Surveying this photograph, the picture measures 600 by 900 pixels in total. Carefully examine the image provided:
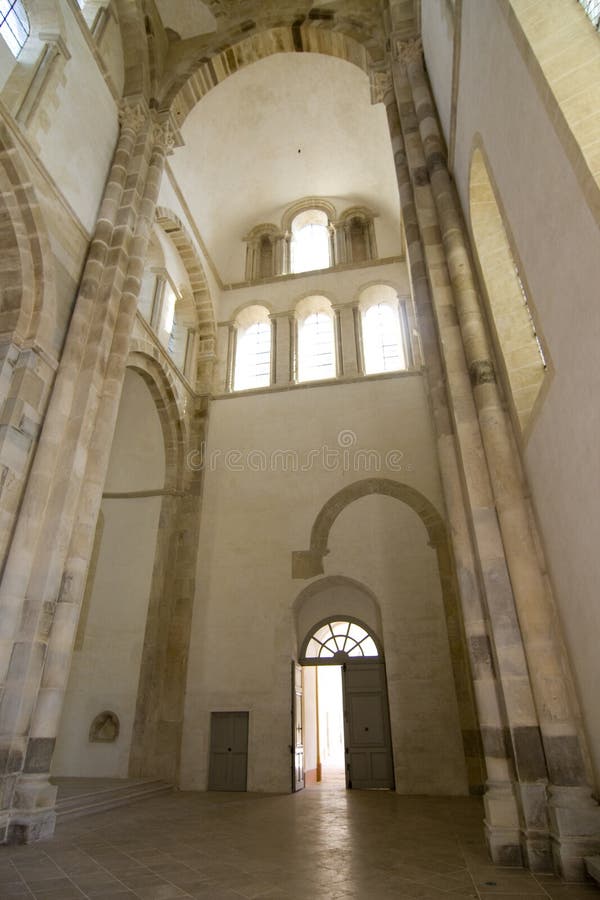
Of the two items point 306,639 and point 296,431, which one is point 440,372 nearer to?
point 296,431

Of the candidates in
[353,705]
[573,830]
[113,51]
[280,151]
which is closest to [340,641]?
[353,705]

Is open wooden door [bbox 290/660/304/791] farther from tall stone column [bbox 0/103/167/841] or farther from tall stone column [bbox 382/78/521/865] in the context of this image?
tall stone column [bbox 382/78/521/865]

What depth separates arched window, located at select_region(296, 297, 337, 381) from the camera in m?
13.1

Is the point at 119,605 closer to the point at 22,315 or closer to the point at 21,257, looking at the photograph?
the point at 22,315

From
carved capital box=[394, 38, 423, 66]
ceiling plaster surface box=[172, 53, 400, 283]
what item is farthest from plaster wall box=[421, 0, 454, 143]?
ceiling plaster surface box=[172, 53, 400, 283]

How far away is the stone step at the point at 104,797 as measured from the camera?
669 cm

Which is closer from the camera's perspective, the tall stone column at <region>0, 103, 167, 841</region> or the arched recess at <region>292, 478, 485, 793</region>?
the tall stone column at <region>0, 103, 167, 841</region>

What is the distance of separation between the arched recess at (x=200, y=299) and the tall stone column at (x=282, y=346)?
1624 mm

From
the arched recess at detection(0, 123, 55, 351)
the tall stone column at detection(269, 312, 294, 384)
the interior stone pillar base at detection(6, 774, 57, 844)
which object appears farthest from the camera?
the tall stone column at detection(269, 312, 294, 384)

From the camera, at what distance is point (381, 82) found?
10.1 meters

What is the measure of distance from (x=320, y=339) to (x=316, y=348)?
1.06 ft

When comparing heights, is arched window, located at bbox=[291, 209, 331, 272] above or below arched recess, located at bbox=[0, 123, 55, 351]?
above

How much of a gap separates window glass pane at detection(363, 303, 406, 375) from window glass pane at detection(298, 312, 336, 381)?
90cm

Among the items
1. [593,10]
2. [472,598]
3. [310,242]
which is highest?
[310,242]
